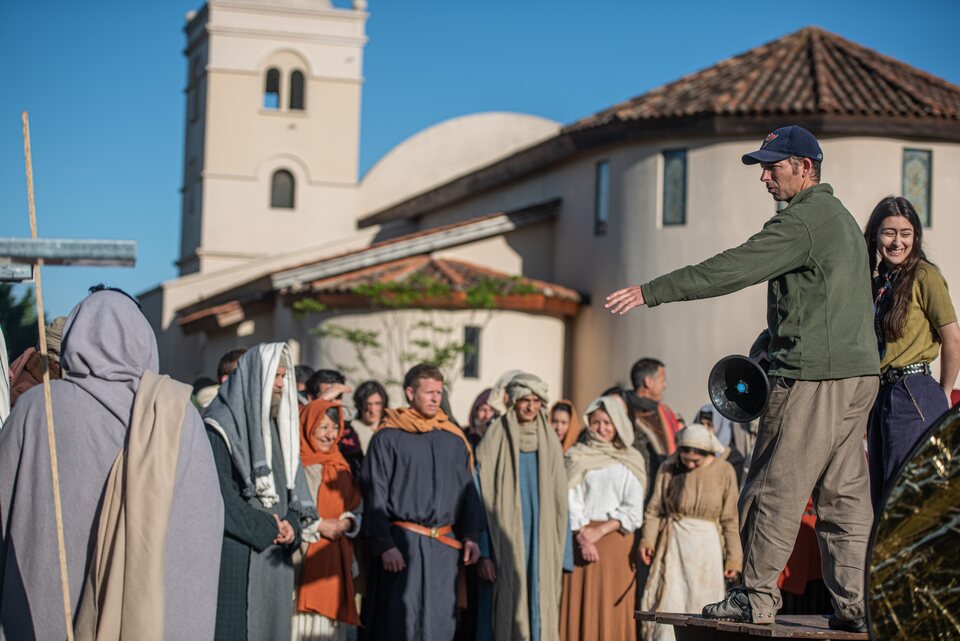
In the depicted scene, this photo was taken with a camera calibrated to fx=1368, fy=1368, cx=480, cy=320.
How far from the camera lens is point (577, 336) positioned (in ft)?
85.6

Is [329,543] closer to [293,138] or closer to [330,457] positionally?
[330,457]

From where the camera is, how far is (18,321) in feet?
A: 108

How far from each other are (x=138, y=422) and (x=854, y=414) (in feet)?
9.98

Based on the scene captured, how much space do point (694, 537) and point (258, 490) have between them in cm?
386

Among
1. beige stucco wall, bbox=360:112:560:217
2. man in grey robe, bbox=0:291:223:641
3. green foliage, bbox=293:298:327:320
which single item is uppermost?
beige stucco wall, bbox=360:112:560:217

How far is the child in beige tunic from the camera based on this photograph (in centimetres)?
1019

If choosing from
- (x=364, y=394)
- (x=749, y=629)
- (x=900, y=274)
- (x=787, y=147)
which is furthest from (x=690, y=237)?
A: (x=749, y=629)

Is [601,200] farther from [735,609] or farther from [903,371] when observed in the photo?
[735,609]

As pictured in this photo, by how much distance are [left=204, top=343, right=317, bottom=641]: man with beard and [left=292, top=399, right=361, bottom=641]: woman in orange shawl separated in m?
0.91

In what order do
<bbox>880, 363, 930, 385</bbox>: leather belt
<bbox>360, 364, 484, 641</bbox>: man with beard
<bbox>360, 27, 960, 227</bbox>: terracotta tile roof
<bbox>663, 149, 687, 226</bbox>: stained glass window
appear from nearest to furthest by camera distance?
<bbox>880, 363, 930, 385</bbox>: leather belt, <bbox>360, 364, 484, 641</bbox>: man with beard, <bbox>360, 27, 960, 227</bbox>: terracotta tile roof, <bbox>663, 149, 687, 226</bbox>: stained glass window

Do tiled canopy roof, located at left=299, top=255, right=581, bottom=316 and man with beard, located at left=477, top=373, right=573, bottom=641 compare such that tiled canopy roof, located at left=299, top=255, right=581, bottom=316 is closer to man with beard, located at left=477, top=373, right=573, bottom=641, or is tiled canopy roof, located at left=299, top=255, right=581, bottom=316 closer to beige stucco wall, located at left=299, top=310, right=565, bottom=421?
beige stucco wall, located at left=299, top=310, right=565, bottom=421

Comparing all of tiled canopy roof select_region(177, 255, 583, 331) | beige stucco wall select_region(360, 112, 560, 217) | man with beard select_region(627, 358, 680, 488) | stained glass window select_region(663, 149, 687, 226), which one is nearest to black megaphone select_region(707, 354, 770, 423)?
man with beard select_region(627, 358, 680, 488)

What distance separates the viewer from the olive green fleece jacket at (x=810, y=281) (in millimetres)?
5734

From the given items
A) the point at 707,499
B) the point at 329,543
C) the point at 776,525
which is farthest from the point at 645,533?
the point at 776,525
